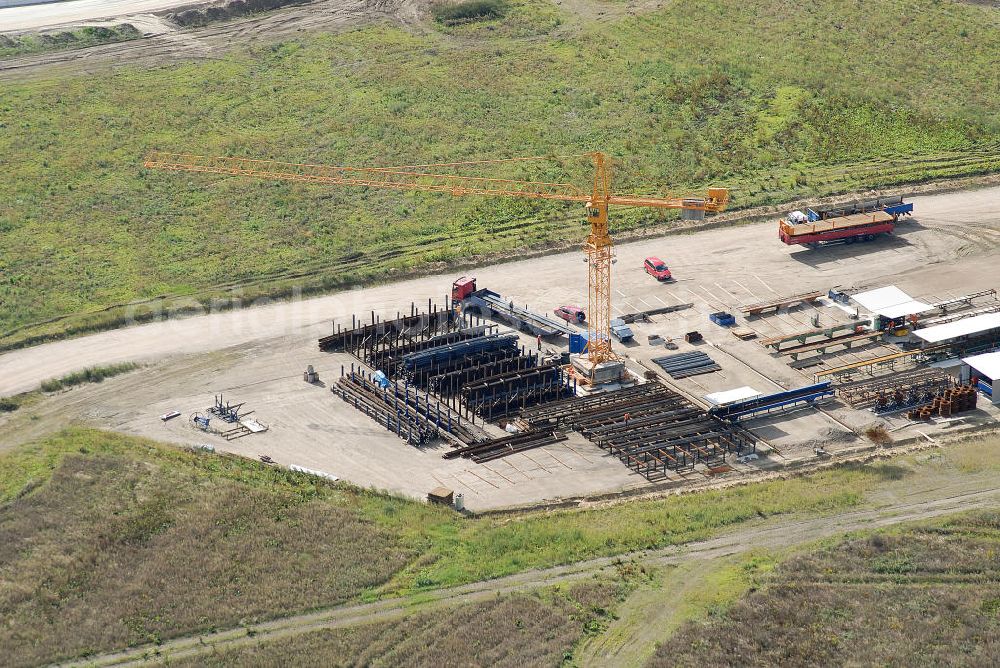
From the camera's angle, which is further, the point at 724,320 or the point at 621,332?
the point at 724,320

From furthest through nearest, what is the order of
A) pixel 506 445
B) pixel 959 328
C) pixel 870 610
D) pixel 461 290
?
pixel 461 290 < pixel 959 328 < pixel 506 445 < pixel 870 610

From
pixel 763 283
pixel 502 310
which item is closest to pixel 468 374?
pixel 502 310

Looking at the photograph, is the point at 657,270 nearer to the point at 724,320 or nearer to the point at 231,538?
the point at 724,320

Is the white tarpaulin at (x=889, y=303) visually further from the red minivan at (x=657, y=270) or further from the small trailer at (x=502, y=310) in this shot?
the small trailer at (x=502, y=310)

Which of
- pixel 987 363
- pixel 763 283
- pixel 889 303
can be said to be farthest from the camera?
pixel 763 283

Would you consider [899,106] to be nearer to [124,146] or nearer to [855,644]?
[124,146]

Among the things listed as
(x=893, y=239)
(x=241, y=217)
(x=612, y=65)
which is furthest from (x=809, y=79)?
(x=241, y=217)

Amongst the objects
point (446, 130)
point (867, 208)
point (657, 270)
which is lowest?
point (657, 270)
